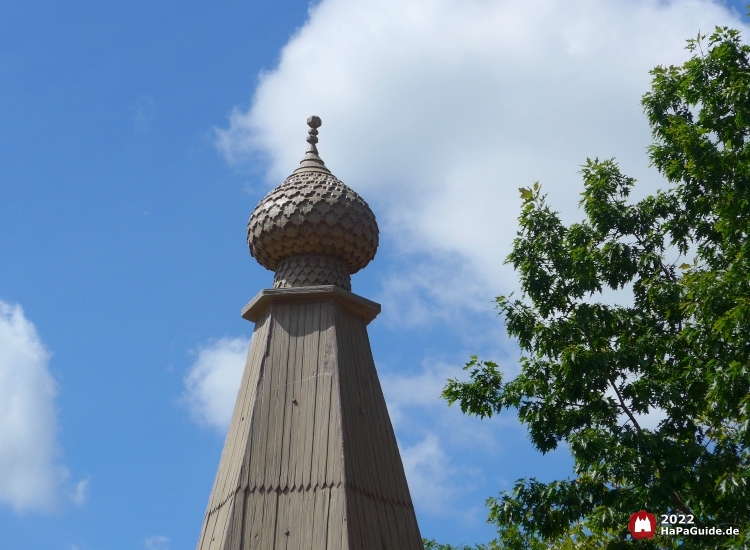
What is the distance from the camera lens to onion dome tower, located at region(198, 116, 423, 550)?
6.07 meters

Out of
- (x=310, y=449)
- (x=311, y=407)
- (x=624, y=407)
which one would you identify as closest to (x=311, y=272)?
(x=311, y=407)

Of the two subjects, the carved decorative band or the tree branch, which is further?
the tree branch

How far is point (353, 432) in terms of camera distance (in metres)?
6.58

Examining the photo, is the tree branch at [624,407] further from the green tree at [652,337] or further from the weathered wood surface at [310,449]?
→ the weathered wood surface at [310,449]

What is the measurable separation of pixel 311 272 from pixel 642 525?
4.20 meters

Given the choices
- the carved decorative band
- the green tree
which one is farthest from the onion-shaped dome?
the green tree

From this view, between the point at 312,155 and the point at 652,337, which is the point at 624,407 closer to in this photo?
the point at 652,337

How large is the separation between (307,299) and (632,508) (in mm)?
4031

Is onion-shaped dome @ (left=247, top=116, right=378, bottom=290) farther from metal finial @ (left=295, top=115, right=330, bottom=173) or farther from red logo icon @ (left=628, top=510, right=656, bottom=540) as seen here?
red logo icon @ (left=628, top=510, right=656, bottom=540)

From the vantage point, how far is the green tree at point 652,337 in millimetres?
8531

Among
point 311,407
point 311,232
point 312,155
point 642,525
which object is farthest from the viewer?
point 642,525

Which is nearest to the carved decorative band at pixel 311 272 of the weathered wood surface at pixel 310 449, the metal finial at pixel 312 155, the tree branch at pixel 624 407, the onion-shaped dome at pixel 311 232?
the onion-shaped dome at pixel 311 232

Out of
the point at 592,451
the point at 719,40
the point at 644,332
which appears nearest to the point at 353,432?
the point at 592,451

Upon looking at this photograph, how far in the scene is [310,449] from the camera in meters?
6.40
